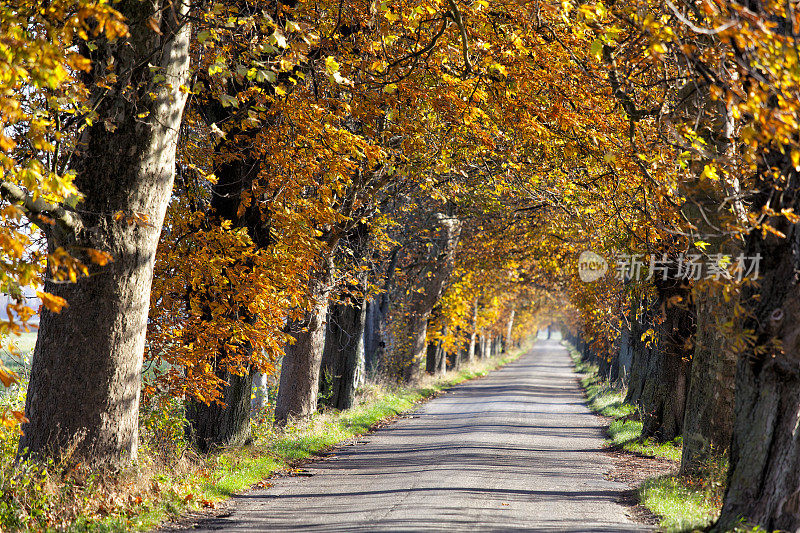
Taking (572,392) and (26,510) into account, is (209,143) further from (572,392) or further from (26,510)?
(572,392)

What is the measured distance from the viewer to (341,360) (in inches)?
805

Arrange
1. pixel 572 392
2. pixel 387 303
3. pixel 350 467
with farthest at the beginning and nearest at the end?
pixel 572 392, pixel 387 303, pixel 350 467

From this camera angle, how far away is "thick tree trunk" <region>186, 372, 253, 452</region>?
12602 mm

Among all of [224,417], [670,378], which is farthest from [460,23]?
[670,378]

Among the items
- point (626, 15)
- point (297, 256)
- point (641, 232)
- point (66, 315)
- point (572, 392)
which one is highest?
point (626, 15)

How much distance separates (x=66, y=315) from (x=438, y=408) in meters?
18.1

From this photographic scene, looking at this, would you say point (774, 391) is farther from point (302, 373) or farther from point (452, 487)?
point (302, 373)

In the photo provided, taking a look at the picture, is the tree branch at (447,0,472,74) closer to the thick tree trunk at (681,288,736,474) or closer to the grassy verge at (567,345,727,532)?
the thick tree trunk at (681,288,736,474)

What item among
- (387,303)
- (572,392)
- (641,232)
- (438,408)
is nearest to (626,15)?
(641,232)

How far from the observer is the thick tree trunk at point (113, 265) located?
8484 mm

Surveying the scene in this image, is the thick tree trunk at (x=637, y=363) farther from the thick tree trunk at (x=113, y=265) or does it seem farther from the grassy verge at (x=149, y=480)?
the thick tree trunk at (x=113, y=265)

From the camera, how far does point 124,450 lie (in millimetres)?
8852

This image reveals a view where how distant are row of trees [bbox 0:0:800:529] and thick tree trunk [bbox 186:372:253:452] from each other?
38 millimetres

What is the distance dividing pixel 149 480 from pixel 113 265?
8.16 ft
